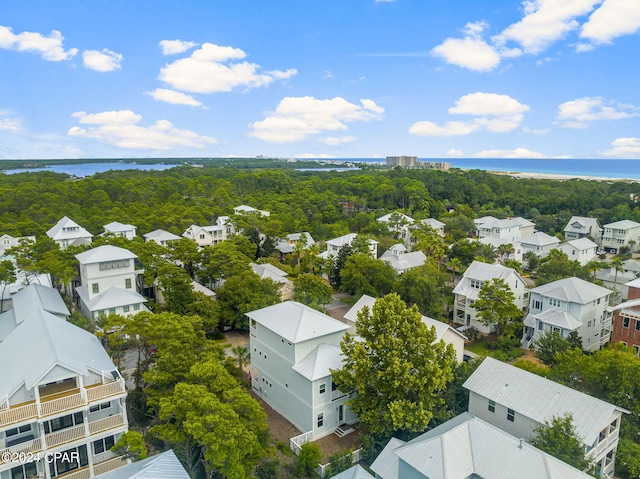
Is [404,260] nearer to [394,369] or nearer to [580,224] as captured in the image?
[394,369]

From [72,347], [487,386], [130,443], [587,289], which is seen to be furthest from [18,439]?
[587,289]

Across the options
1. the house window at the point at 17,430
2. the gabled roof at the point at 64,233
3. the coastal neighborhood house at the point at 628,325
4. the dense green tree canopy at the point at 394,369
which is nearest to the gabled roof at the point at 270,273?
the dense green tree canopy at the point at 394,369

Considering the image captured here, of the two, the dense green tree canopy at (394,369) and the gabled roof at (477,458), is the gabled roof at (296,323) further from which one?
the gabled roof at (477,458)

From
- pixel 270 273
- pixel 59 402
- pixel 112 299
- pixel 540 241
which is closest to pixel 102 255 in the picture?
pixel 112 299

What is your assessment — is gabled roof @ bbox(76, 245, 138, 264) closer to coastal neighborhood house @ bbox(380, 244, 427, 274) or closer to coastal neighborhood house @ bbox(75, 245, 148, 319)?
coastal neighborhood house @ bbox(75, 245, 148, 319)

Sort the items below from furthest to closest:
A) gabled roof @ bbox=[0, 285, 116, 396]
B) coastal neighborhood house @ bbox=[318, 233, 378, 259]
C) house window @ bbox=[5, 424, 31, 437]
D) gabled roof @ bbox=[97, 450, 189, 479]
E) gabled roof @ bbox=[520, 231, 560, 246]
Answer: gabled roof @ bbox=[520, 231, 560, 246] → coastal neighborhood house @ bbox=[318, 233, 378, 259] → house window @ bbox=[5, 424, 31, 437] → gabled roof @ bbox=[0, 285, 116, 396] → gabled roof @ bbox=[97, 450, 189, 479]

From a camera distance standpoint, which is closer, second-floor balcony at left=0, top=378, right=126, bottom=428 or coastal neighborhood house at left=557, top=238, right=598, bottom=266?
second-floor balcony at left=0, top=378, right=126, bottom=428

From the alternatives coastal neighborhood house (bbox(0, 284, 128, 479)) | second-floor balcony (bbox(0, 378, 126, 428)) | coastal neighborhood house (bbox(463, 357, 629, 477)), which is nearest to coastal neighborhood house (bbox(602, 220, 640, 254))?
coastal neighborhood house (bbox(463, 357, 629, 477))
